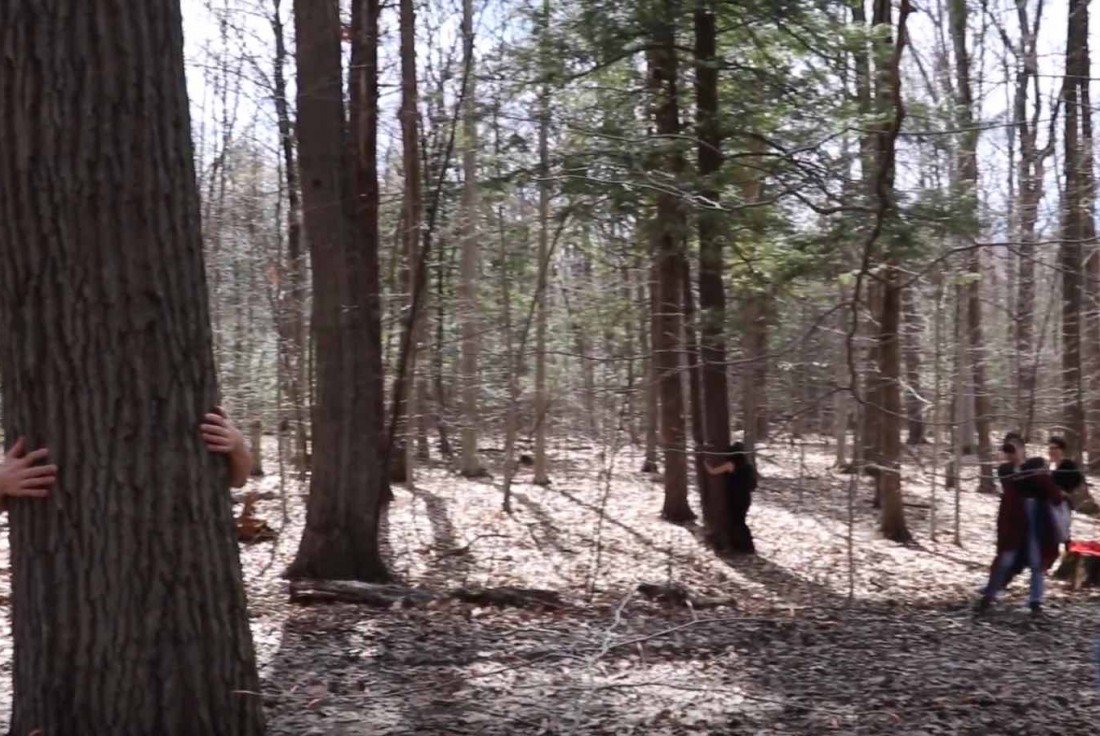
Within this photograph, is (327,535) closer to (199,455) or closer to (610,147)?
(610,147)

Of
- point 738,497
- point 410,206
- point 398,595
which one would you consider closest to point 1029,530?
point 398,595

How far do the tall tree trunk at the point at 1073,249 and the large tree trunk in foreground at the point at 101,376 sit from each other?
16.3m

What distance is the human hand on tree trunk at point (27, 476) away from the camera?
3670 mm

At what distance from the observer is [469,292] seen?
19688mm

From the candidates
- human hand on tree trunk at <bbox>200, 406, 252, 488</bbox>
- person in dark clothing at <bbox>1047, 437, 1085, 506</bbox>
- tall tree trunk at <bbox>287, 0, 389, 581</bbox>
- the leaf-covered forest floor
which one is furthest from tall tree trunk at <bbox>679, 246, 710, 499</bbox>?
human hand on tree trunk at <bbox>200, 406, 252, 488</bbox>

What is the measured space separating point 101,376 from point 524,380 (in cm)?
2071

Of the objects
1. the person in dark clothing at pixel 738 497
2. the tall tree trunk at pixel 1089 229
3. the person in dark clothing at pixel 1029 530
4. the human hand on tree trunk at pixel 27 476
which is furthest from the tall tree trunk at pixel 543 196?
the tall tree trunk at pixel 1089 229

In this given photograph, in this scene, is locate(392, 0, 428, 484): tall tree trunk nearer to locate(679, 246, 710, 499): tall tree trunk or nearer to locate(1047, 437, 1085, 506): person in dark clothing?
locate(679, 246, 710, 499): tall tree trunk

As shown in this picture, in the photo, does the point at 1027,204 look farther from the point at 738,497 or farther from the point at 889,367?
the point at 738,497

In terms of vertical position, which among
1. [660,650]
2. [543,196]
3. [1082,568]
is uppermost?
[543,196]

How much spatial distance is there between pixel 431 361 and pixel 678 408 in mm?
4425

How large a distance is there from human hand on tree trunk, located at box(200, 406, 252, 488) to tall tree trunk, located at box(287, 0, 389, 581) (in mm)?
6282

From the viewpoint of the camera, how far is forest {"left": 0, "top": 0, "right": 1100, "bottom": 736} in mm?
3725

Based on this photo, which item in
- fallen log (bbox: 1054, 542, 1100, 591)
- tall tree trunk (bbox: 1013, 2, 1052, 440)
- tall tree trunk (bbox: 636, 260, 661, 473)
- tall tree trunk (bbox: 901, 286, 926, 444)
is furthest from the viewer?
tall tree trunk (bbox: 901, 286, 926, 444)
